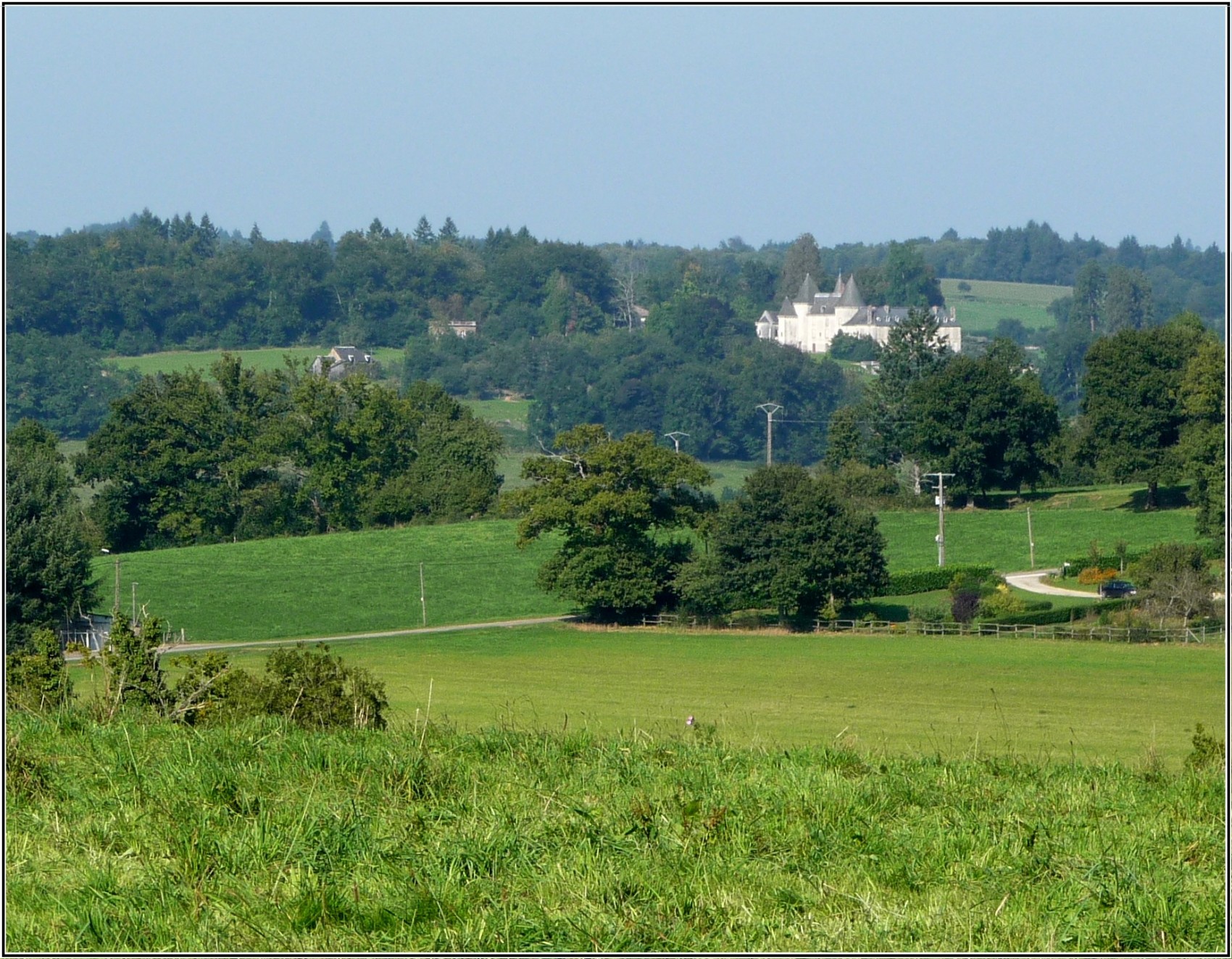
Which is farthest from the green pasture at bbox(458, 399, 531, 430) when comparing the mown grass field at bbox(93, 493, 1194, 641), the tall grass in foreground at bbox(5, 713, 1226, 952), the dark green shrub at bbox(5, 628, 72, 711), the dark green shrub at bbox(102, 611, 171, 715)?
the tall grass in foreground at bbox(5, 713, 1226, 952)

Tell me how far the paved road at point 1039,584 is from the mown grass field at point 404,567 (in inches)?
63.8

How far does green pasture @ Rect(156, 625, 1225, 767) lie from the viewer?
27.3 meters

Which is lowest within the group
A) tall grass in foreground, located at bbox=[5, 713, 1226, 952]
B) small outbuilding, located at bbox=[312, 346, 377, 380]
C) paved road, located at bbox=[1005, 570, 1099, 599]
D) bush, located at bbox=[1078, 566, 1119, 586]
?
paved road, located at bbox=[1005, 570, 1099, 599]

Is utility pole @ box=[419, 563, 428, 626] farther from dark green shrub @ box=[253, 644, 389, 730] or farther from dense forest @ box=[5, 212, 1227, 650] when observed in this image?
dark green shrub @ box=[253, 644, 389, 730]

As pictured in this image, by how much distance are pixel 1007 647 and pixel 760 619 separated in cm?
988

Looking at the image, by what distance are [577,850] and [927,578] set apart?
52.2 meters

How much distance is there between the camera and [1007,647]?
43.1 metres

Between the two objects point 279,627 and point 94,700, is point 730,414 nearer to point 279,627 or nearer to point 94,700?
point 279,627

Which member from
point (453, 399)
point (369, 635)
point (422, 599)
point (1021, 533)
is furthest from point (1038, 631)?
point (453, 399)

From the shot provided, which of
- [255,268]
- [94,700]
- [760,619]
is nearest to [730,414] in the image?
[255,268]

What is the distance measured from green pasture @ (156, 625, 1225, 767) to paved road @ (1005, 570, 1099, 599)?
8.64 m

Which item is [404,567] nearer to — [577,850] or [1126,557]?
[1126,557]

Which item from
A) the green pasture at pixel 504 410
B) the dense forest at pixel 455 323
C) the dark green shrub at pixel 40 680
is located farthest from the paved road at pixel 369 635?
the green pasture at pixel 504 410

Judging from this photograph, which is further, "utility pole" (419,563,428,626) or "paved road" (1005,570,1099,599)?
"utility pole" (419,563,428,626)
